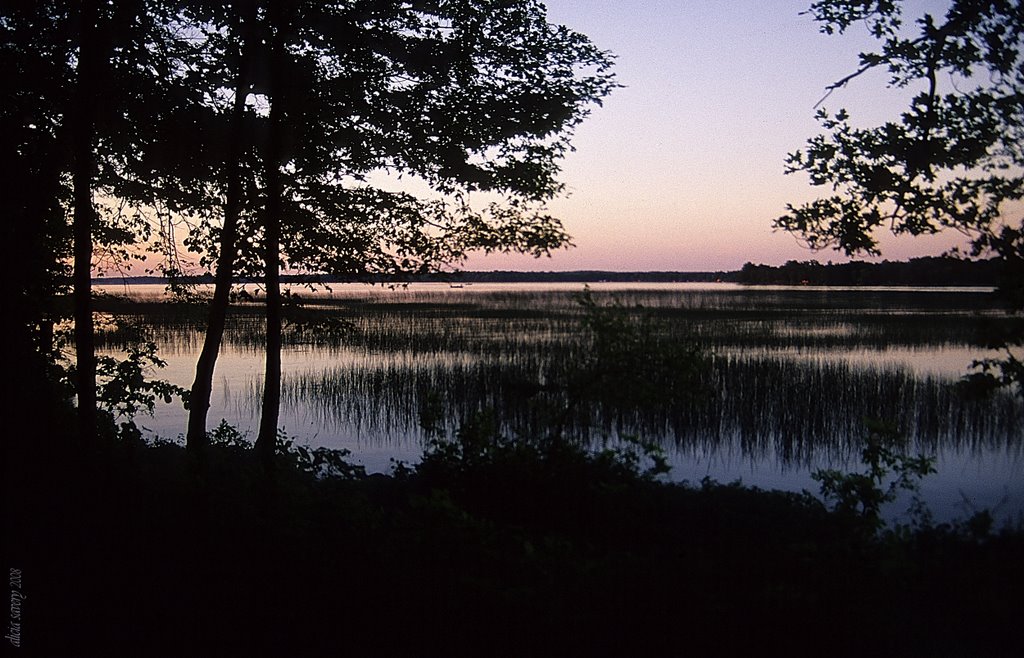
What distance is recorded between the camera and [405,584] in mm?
5766

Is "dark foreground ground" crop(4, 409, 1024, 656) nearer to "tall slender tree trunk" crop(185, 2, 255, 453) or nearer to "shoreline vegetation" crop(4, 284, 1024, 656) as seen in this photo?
"shoreline vegetation" crop(4, 284, 1024, 656)

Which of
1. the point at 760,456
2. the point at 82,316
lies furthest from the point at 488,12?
the point at 760,456

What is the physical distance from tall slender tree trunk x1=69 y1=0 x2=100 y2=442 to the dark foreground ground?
0.64 m

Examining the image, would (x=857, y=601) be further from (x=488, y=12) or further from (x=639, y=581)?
(x=488, y=12)

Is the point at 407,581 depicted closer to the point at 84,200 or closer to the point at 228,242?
the point at 84,200

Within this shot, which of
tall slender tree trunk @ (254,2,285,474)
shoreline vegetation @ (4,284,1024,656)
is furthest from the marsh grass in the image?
shoreline vegetation @ (4,284,1024,656)

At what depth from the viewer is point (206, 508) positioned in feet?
23.7

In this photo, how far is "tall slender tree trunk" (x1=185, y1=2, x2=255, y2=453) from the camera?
11.6 metres

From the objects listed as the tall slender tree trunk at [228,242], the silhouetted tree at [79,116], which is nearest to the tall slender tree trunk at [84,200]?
the silhouetted tree at [79,116]

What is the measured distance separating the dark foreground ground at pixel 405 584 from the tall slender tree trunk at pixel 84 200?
639 millimetres

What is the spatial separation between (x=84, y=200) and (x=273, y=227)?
10.1ft

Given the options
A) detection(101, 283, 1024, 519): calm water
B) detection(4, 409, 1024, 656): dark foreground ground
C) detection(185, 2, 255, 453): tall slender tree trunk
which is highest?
detection(185, 2, 255, 453): tall slender tree trunk

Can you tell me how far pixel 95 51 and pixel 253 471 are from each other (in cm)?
484

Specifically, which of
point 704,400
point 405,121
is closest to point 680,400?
point 704,400
